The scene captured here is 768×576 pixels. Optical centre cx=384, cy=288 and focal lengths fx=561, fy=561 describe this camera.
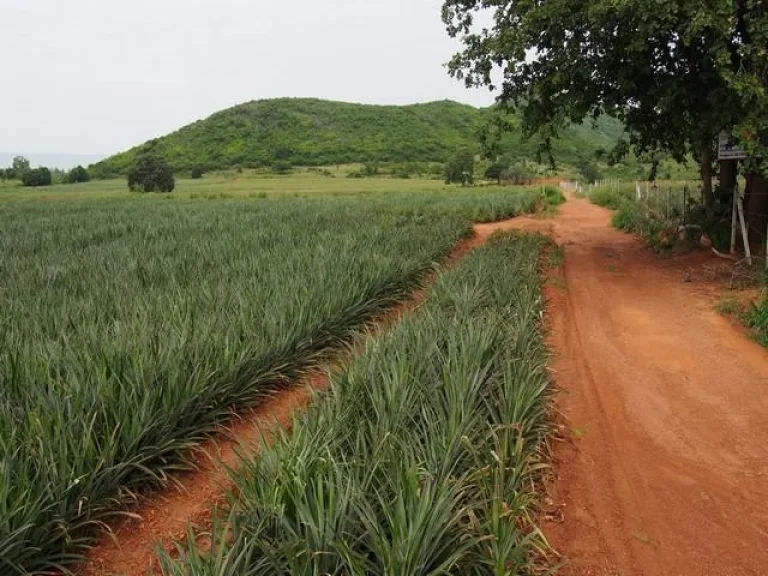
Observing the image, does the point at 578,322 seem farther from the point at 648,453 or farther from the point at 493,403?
the point at 493,403

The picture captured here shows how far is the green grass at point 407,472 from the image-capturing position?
2232 millimetres

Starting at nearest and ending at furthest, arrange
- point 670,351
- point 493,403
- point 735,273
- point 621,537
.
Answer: point 621,537 < point 493,403 < point 670,351 < point 735,273

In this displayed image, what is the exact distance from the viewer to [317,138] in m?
85.4

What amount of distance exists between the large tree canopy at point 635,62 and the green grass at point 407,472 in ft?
18.4

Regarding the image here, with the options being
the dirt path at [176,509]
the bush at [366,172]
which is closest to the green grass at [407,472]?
the dirt path at [176,509]

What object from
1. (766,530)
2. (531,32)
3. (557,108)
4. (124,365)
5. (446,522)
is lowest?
(766,530)

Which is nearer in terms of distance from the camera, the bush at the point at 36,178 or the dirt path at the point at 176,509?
the dirt path at the point at 176,509

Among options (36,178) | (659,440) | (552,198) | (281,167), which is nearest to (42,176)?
(36,178)

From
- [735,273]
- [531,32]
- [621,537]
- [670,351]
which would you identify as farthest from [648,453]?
[531,32]

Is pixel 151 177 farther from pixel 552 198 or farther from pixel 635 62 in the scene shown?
pixel 635 62

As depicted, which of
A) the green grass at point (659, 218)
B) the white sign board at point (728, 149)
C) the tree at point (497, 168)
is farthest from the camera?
the tree at point (497, 168)

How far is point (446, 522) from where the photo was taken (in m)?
2.44

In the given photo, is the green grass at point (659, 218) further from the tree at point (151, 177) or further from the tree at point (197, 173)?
the tree at point (197, 173)

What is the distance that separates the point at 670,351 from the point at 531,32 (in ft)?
19.9
